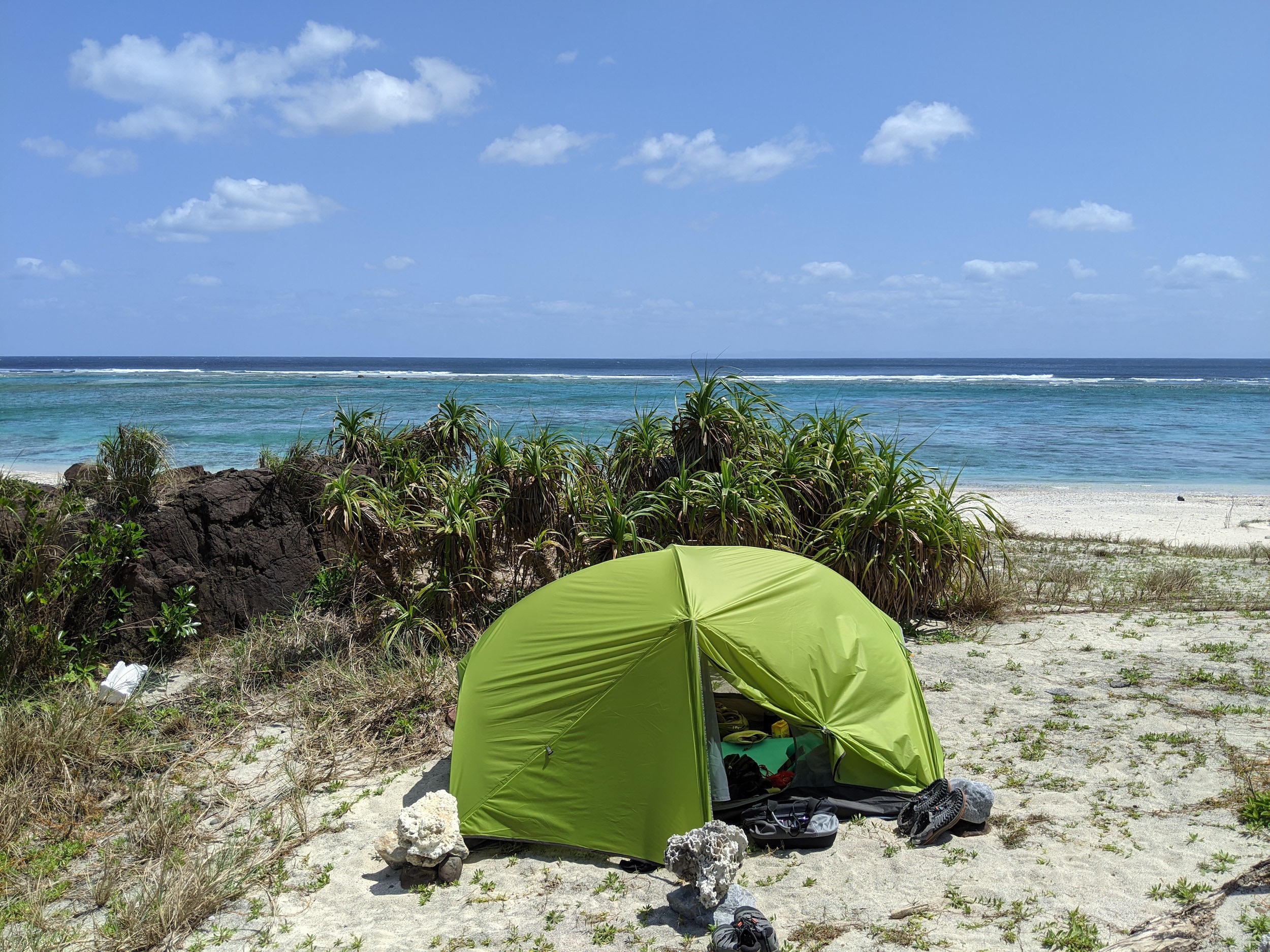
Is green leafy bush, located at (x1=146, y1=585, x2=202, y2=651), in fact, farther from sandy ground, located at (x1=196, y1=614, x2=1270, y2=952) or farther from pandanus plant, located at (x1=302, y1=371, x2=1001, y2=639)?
sandy ground, located at (x1=196, y1=614, x2=1270, y2=952)

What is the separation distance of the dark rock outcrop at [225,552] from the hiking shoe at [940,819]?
6.25 m

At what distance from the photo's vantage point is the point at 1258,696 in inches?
254

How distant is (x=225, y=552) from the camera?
8281 mm

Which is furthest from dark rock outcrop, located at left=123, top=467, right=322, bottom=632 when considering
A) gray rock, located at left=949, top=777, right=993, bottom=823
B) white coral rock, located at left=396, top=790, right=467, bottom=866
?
gray rock, located at left=949, top=777, right=993, bottom=823

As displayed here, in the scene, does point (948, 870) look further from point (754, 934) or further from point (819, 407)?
point (819, 407)

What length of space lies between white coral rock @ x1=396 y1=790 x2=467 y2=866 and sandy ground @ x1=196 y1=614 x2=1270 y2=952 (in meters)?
0.17

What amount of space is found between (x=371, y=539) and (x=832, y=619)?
431 cm

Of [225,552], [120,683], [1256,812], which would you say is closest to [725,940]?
[1256,812]

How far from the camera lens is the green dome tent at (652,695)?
4816 millimetres

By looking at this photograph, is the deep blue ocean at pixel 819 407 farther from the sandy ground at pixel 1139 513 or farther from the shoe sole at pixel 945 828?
the shoe sole at pixel 945 828

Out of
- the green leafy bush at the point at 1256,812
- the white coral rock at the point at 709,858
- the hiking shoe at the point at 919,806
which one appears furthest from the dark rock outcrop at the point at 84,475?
the green leafy bush at the point at 1256,812

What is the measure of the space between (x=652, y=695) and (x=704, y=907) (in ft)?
3.76

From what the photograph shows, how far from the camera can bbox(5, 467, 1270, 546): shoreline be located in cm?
1511

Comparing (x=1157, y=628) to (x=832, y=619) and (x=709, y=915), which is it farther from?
(x=709, y=915)
